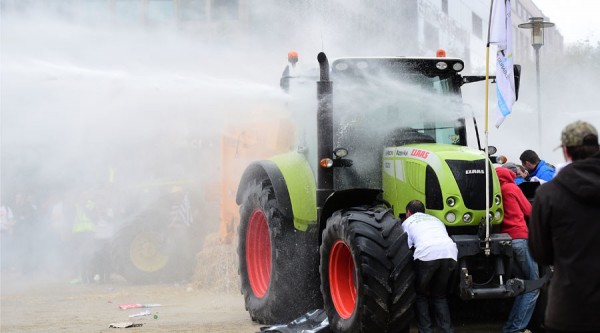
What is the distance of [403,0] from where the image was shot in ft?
84.6

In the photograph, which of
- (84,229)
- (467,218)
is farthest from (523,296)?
(84,229)

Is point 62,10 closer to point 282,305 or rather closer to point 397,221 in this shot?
point 282,305

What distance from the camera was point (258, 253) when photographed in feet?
31.5

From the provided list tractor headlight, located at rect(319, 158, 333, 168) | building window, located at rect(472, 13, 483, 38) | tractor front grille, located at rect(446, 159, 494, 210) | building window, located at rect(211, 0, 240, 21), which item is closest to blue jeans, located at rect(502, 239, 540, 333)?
tractor front grille, located at rect(446, 159, 494, 210)

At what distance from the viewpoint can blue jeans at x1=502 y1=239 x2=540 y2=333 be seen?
7266mm

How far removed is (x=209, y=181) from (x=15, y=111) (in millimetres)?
4435

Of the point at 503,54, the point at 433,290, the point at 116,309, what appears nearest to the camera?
the point at 433,290

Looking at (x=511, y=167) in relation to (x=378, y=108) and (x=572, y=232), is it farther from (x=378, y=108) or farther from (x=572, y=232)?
(x=572, y=232)

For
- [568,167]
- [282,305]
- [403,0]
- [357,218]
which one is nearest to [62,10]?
[403,0]

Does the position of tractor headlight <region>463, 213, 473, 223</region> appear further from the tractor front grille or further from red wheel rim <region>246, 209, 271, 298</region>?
red wheel rim <region>246, 209, 271, 298</region>

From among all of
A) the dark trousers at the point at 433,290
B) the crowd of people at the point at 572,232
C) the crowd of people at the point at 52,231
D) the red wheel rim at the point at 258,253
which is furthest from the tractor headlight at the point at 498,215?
the crowd of people at the point at 52,231

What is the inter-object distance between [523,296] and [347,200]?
1.75 m

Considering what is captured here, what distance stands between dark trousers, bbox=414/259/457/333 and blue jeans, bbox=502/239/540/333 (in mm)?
714

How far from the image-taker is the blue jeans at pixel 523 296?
7.27 metres
